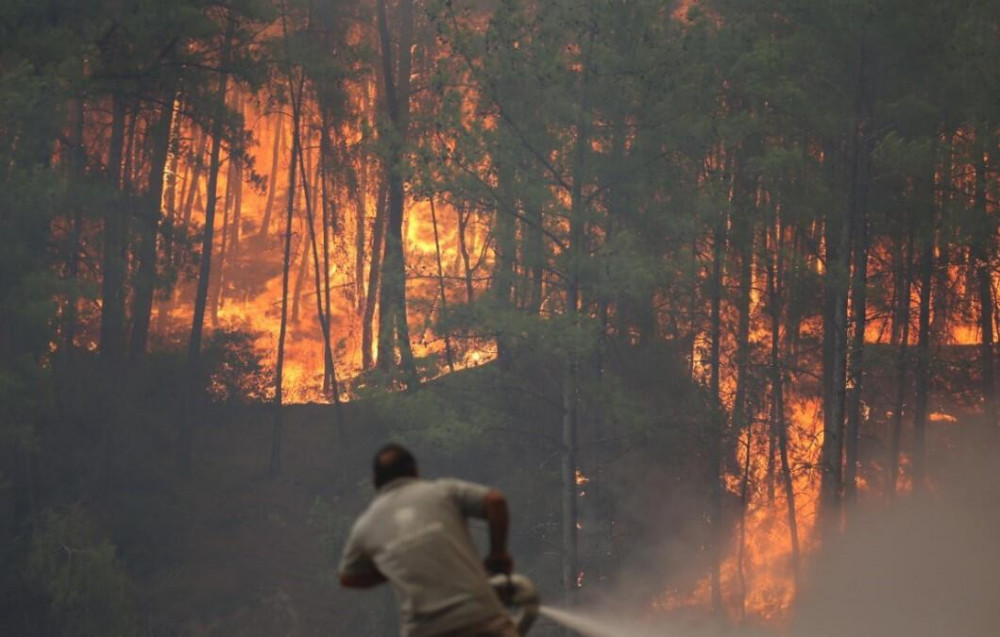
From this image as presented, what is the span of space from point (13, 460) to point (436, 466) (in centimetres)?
869

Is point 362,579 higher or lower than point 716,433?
higher

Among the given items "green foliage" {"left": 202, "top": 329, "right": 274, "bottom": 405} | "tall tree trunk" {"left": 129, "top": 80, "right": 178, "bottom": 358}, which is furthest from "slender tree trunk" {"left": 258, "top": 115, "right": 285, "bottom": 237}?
"tall tree trunk" {"left": 129, "top": 80, "right": 178, "bottom": 358}

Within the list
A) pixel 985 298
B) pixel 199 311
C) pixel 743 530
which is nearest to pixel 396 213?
pixel 199 311

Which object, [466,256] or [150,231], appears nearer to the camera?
[150,231]

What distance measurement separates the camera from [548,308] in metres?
23.8

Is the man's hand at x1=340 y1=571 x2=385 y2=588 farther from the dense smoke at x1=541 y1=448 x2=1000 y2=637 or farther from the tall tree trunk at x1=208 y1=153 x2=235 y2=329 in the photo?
the tall tree trunk at x1=208 y1=153 x2=235 y2=329

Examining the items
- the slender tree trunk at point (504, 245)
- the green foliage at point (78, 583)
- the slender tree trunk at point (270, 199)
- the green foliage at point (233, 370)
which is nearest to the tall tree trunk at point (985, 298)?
the slender tree trunk at point (504, 245)

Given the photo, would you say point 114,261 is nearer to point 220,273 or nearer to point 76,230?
point 76,230

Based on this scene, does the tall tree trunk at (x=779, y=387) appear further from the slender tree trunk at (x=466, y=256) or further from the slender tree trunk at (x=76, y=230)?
the slender tree trunk at (x=76, y=230)

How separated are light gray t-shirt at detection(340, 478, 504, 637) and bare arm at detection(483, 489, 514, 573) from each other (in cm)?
4

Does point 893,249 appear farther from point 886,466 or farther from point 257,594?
point 257,594

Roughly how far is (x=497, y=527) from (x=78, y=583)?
662 inches

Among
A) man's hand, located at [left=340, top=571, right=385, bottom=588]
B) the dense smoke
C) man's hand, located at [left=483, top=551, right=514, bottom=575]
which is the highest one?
man's hand, located at [left=483, top=551, right=514, bottom=575]

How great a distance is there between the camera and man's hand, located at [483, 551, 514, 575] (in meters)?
4.86
